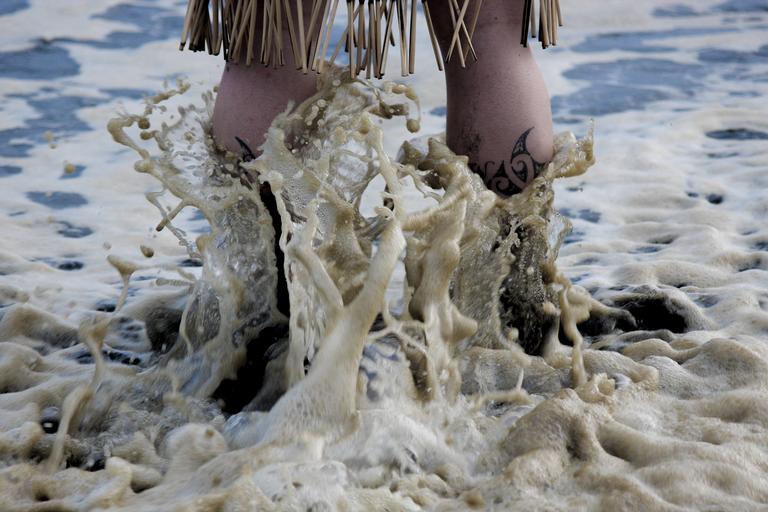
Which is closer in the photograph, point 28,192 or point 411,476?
point 411,476

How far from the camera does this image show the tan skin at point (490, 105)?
1700mm

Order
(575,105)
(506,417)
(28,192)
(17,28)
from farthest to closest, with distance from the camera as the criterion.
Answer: (17,28) → (575,105) → (28,192) → (506,417)

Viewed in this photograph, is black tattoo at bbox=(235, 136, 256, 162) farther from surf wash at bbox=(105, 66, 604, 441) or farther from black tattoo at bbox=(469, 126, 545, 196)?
black tattoo at bbox=(469, 126, 545, 196)

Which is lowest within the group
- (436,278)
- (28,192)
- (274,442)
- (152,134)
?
(28,192)

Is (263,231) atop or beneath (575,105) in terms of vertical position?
atop

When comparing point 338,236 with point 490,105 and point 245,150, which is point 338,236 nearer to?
point 245,150

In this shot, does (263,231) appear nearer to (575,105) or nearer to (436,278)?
(436,278)

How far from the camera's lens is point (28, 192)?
120 inches

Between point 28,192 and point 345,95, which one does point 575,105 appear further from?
point 345,95

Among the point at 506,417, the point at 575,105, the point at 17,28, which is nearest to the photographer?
the point at 506,417

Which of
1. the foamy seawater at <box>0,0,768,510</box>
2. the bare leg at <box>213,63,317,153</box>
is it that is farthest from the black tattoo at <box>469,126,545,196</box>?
the bare leg at <box>213,63,317,153</box>

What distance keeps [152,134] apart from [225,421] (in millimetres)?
577

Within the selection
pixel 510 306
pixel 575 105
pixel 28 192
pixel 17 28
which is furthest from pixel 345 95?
pixel 17 28

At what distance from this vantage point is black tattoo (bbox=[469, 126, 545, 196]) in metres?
1.78
